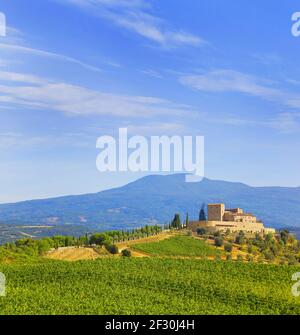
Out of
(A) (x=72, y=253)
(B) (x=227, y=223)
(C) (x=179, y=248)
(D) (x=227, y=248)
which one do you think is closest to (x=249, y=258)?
(D) (x=227, y=248)

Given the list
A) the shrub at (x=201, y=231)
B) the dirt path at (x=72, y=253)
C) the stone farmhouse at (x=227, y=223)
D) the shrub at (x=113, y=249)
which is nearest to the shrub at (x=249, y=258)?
the shrub at (x=113, y=249)

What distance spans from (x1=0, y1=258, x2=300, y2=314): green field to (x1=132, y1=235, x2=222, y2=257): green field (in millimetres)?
19999

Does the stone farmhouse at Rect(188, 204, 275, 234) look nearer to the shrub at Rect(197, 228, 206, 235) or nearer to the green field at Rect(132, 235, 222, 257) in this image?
the shrub at Rect(197, 228, 206, 235)

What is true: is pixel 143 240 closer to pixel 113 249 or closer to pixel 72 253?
pixel 113 249

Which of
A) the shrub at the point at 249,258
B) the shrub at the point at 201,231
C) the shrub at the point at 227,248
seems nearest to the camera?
the shrub at the point at 249,258

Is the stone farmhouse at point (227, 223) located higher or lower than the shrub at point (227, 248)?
higher

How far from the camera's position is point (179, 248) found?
2571 inches

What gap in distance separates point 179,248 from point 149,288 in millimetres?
34580

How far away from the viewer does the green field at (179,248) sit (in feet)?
204

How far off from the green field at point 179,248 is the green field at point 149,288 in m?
20.0

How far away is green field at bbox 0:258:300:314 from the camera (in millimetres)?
24500

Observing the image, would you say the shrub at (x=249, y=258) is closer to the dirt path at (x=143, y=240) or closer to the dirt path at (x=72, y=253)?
the dirt path at (x=143, y=240)

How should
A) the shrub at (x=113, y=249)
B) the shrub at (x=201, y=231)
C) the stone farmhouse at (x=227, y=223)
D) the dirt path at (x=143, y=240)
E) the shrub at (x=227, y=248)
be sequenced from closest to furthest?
1. the shrub at (x=113, y=249)
2. the dirt path at (x=143, y=240)
3. the shrub at (x=227, y=248)
4. the shrub at (x=201, y=231)
5. the stone farmhouse at (x=227, y=223)
